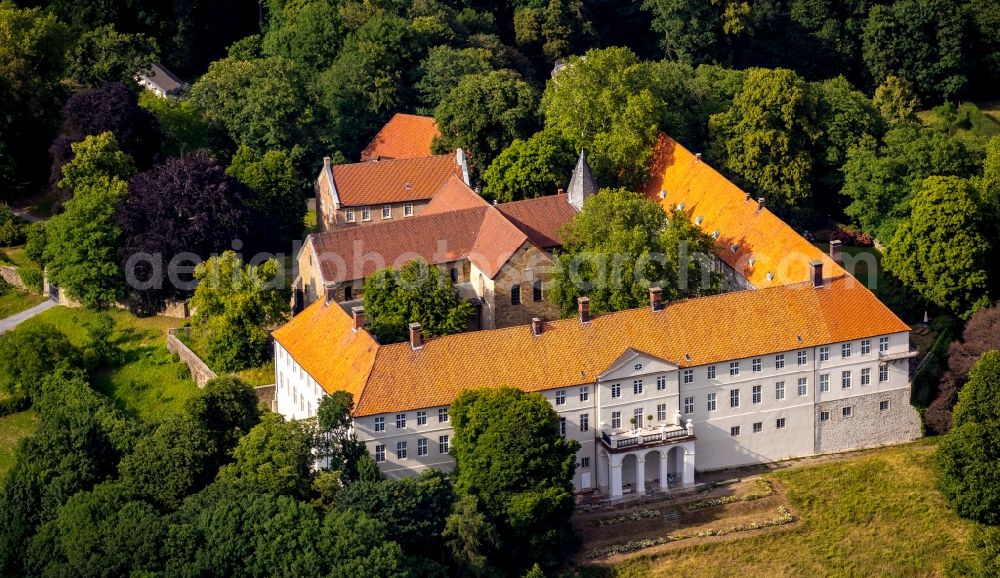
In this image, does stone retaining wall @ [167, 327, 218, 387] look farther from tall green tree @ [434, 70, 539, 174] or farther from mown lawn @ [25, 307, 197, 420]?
tall green tree @ [434, 70, 539, 174]

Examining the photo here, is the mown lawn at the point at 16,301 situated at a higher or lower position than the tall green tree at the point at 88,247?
lower

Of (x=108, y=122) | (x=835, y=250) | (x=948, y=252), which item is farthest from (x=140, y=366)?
(x=948, y=252)

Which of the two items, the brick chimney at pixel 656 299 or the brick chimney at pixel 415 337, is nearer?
the brick chimney at pixel 415 337

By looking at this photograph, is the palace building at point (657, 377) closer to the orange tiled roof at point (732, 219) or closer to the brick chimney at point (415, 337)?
the brick chimney at point (415, 337)

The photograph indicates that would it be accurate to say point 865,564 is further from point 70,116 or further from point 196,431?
point 70,116

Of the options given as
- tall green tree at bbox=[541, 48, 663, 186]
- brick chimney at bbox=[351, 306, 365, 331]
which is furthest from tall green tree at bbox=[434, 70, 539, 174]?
brick chimney at bbox=[351, 306, 365, 331]

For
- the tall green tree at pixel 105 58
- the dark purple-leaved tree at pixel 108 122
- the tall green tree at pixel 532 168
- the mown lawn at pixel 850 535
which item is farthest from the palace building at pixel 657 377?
the tall green tree at pixel 105 58
